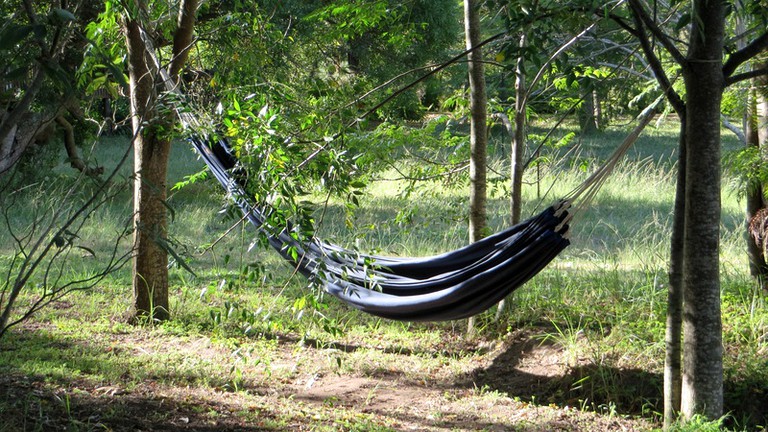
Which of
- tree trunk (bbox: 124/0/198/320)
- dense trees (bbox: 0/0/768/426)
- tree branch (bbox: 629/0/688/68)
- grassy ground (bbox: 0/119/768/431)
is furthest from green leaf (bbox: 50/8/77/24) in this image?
tree trunk (bbox: 124/0/198/320)

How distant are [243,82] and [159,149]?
61cm

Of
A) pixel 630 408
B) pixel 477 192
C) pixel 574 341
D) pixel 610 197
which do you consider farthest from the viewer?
pixel 610 197

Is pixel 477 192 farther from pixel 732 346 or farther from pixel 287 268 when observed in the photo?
pixel 287 268

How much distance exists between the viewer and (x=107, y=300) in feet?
14.4

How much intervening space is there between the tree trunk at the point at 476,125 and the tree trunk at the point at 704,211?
4.37 ft

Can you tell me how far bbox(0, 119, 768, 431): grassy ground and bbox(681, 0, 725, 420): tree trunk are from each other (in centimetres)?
21

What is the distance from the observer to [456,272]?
3.04 m

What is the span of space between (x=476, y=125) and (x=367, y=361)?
1227mm

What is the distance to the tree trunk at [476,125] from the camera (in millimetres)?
3654

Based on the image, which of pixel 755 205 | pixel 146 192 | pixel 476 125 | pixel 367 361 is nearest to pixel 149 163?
pixel 146 192

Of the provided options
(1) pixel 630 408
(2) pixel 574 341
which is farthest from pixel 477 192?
(1) pixel 630 408

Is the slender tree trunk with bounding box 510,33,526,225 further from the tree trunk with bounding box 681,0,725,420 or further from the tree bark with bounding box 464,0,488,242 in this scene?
the tree trunk with bounding box 681,0,725,420

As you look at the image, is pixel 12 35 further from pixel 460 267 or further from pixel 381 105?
pixel 460 267

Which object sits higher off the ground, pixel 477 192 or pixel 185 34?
pixel 185 34
